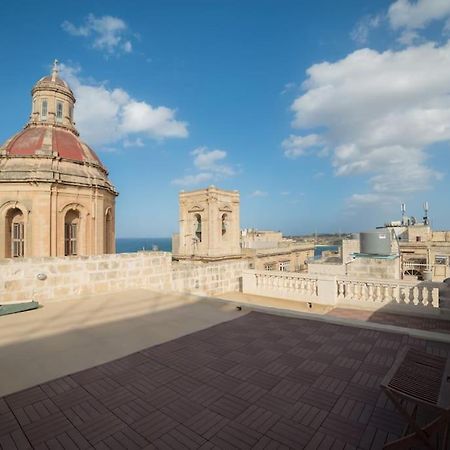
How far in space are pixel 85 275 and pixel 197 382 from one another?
631 centimetres

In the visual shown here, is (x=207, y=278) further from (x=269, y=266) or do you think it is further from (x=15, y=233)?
(x=269, y=266)

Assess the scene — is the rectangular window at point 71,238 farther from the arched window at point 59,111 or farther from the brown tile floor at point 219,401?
the brown tile floor at point 219,401

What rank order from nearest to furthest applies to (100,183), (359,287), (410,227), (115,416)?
(115,416) < (359,287) < (100,183) < (410,227)

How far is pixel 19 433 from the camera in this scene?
2.87 m

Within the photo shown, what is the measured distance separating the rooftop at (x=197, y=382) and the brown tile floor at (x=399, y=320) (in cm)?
254

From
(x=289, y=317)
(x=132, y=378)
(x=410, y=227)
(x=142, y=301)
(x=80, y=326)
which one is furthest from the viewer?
(x=410, y=227)

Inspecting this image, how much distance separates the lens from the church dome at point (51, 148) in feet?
68.8

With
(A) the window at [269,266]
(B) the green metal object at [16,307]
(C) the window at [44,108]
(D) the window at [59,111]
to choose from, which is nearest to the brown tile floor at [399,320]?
Answer: (B) the green metal object at [16,307]

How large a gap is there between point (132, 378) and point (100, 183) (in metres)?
21.6

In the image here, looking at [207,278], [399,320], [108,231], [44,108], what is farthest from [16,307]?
[44,108]

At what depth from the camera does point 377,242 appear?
412 inches

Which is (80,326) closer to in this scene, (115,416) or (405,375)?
(115,416)

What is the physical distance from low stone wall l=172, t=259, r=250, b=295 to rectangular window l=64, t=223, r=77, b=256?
12.0 metres

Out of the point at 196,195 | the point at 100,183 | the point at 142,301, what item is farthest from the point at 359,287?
the point at 196,195
